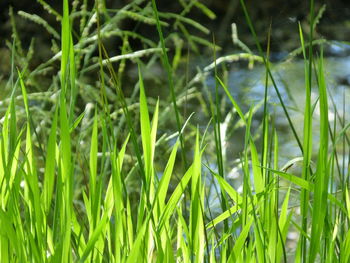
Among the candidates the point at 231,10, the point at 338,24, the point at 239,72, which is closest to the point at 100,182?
the point at 239,72

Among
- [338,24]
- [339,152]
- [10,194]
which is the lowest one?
[339,152]

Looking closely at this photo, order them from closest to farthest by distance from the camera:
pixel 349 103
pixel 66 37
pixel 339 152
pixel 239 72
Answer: pixel 66 37
pixel 349 103
pixel 339 152
pixel 239 72

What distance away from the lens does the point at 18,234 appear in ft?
1.84

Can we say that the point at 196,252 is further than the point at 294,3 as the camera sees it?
No

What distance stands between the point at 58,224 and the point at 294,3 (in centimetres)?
469

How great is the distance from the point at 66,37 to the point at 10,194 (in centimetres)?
12

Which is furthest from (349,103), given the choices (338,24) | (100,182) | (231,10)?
(338,24)

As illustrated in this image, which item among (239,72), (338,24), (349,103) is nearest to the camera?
(349,103)

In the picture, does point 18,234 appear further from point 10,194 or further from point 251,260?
point 251,260

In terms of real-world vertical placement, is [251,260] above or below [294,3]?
below

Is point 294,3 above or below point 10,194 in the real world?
above

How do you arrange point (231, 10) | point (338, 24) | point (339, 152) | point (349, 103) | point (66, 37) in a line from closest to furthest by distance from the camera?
1. point (66, 37)
2. point (349, 103)
3. point (339, 152)
4. point (231, 10)
5. point (338, 24)

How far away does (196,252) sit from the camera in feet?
1.88

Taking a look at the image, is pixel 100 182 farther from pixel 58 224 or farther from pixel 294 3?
pixel 294 3
